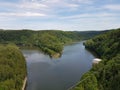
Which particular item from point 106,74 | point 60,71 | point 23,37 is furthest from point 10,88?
point 23,37

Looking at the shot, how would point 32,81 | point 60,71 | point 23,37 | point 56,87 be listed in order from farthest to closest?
point 23,37 → point 60,71 → point 32,81 → point 56,87

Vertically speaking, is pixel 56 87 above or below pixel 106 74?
below

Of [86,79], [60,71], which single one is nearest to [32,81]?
[60,71]

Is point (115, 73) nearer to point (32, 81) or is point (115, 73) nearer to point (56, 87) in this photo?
point (56, 87)

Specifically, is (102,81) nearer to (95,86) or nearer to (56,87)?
(95,86)

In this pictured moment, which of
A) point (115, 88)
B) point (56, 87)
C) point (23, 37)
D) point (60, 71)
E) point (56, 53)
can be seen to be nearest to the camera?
point (115, 88)

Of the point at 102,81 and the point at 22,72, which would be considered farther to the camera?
the point at 22,72
